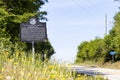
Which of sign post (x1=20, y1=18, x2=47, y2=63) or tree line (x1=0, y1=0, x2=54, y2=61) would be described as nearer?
sign post (x1=20, y1=18, x2=47, y2=63)

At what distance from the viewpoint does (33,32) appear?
47.4 feet

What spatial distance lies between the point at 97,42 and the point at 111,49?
4420mm

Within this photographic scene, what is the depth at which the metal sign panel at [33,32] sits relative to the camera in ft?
47.0

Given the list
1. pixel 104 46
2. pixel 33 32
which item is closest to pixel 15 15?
pixel 33 32

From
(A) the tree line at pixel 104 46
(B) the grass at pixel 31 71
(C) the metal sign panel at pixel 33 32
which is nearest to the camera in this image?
(B) the grass at pixel 31 71

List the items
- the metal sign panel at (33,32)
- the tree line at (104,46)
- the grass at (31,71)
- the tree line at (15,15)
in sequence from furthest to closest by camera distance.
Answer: the tree line at (104,46) → the tree line at (15,15) → the metal sign panel at (33,32) → the grass at (31,71)

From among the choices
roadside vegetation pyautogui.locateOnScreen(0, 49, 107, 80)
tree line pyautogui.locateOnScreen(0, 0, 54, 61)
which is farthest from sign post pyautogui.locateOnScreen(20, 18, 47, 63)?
tree line pyautogui.locateOnScreen(0, 0, 54, 61)

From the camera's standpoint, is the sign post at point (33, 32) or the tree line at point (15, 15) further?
the tree line at point (15, 15)

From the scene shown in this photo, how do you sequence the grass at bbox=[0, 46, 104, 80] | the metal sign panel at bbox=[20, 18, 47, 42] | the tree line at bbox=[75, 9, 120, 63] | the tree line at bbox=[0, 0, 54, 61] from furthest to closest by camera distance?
the tree line at bbox=[75, 9, 120, 63]
the tree line at bbox=[0, 0, 54, 61]
the metal sign panel at bbox=[20, 18, 47, 42]
the grass at bbox=[0, 46, 104, 80]

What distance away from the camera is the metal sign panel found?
14328mm

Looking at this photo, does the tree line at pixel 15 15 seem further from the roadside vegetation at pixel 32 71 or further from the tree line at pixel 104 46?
the tree line at pixel 104 46

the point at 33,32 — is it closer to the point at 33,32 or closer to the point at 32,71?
the point at 33,32

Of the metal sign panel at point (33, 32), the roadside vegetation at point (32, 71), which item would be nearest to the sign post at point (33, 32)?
the metal sign panel at point (33, 32)

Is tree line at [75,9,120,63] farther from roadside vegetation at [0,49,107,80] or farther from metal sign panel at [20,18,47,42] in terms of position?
roadside vegetation at [0,49,107,80]
